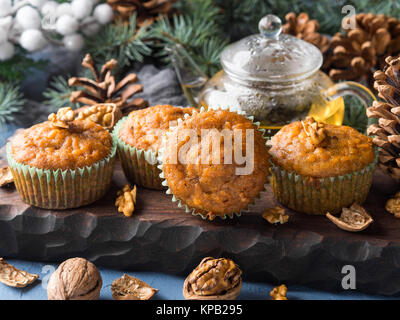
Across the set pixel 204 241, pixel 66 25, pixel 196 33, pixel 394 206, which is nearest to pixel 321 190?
pixel 394 206

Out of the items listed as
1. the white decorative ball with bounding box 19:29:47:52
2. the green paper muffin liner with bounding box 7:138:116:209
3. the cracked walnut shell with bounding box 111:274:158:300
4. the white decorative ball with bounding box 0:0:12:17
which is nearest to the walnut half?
the green paper muffin liner with bounding box 7:138:116:209

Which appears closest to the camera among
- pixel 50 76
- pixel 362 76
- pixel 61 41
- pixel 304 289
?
pixel 304 289

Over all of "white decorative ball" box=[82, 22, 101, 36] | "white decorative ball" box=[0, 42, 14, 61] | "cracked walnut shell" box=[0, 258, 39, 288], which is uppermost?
"white decorative ball" box=[82, 22, 101, 36]

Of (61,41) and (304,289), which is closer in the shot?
(304,289)

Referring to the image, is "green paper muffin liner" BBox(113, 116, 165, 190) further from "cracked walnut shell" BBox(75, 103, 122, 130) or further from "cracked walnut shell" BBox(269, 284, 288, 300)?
"cracked walnut shell" BBox(269, 284, 288, 300)

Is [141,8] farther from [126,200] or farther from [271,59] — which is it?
[126,200]

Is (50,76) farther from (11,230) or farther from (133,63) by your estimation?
(11,230)

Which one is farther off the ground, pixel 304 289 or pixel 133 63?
pixel 133 63

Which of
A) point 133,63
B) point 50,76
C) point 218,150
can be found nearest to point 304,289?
point 218,150
